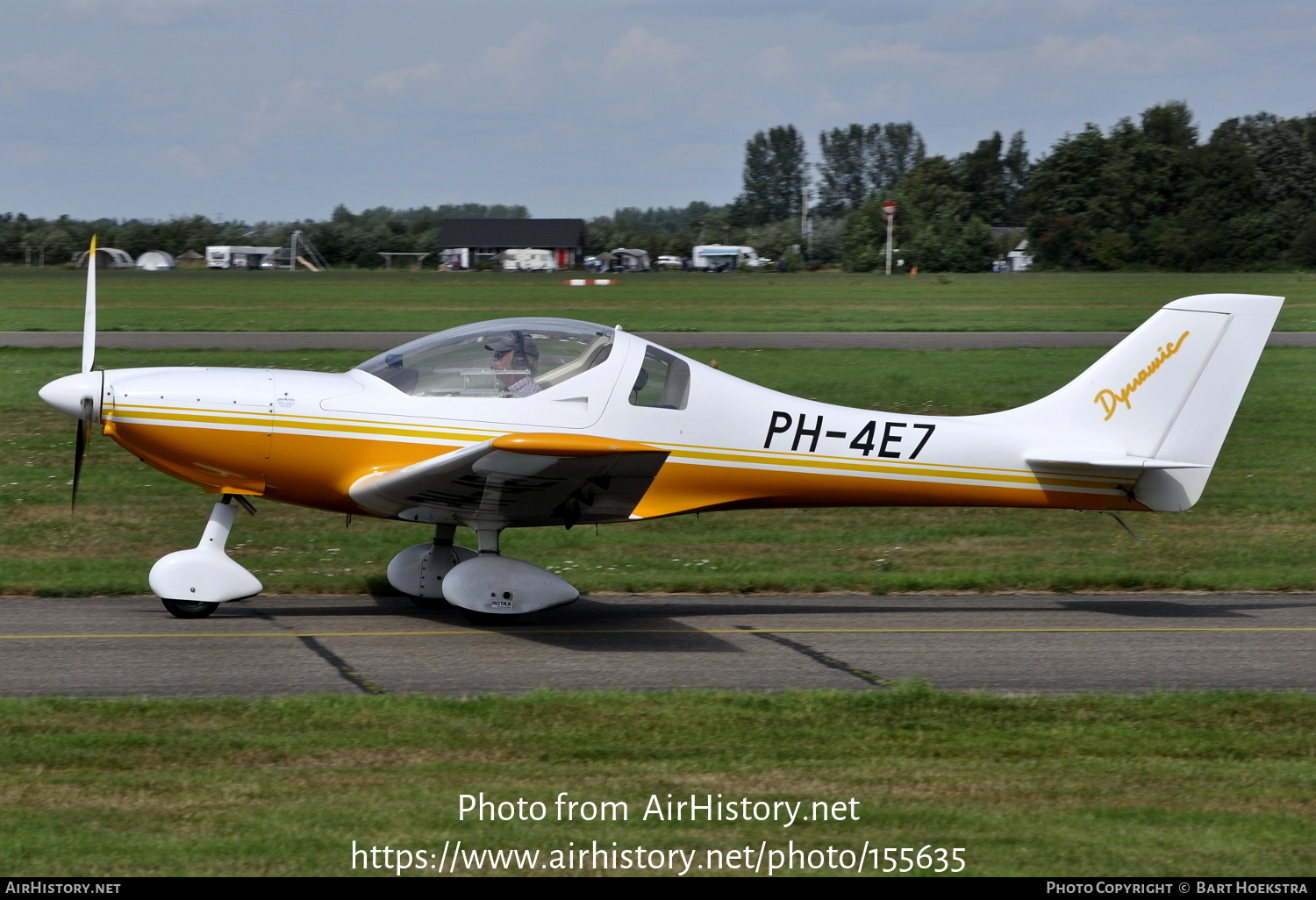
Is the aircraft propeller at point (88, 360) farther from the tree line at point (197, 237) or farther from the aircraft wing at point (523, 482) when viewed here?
the tree line at point (197, 237)

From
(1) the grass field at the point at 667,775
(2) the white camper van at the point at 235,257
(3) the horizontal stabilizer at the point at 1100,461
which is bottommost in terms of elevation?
(1) the grass field at the point at 667,775

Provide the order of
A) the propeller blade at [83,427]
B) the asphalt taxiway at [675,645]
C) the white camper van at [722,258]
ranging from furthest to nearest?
1. the white camper van at [722,258]
2. the propeller blade at [83,427]
3. the asphalt taxiway at [675,645]

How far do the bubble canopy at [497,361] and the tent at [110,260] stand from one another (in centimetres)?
6160

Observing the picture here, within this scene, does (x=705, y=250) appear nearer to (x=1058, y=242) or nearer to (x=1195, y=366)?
(x=1058, y=242)

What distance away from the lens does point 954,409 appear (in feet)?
61.4

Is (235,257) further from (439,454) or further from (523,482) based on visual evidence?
(523,482)

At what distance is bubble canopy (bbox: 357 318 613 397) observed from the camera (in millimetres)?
8820

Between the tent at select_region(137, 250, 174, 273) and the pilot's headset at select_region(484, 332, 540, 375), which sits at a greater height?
the tent at select_region(137, 250, 174, 273)

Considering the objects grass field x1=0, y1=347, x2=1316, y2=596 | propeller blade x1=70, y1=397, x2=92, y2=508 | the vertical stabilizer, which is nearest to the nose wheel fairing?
propeller blade x1=70, y1=397, x2=92, y2=508

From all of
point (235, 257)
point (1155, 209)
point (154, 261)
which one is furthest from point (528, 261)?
point (1155, 209)

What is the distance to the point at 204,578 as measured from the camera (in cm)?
877

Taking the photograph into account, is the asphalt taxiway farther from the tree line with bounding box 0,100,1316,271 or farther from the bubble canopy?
the tree line with bounding box 0,100,1316,271

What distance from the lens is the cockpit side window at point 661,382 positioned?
8.98 meters

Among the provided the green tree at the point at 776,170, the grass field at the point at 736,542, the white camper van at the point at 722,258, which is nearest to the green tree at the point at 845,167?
the green tree at the point at 776,170
